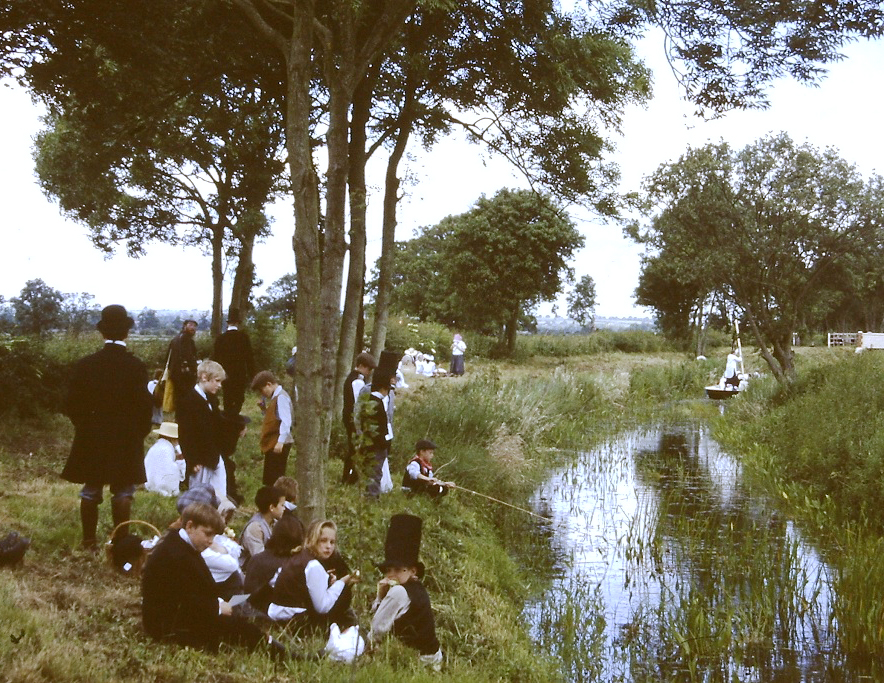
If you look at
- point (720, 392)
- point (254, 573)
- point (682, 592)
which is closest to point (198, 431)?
point (254, 573)

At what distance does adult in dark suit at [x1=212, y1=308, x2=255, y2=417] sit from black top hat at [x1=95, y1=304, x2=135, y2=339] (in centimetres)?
542

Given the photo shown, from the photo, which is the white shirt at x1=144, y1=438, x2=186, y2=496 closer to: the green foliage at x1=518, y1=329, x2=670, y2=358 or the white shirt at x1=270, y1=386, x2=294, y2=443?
the white shirt at x1=270, y1=386, x2=294, y2=443

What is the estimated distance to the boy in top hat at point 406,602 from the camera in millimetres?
6375

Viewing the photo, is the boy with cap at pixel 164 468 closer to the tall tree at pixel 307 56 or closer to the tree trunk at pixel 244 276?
the tall tree at pixel 307 56

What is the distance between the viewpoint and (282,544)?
652 cm

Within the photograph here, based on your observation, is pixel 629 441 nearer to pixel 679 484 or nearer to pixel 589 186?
pixel 679 484

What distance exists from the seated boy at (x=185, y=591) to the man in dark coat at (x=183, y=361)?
705 centimetres

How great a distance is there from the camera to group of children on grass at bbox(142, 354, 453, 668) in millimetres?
5652

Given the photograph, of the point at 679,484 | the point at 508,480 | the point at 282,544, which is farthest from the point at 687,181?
the point at 282,544

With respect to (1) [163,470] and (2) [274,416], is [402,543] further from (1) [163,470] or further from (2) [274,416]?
(1) [163,470]

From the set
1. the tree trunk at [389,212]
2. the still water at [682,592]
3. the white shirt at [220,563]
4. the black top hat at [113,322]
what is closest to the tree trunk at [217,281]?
the tree trunk at [389,212]

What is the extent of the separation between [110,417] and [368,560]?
2542mm

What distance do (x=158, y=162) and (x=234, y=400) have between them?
15.0 metres

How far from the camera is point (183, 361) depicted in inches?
500
